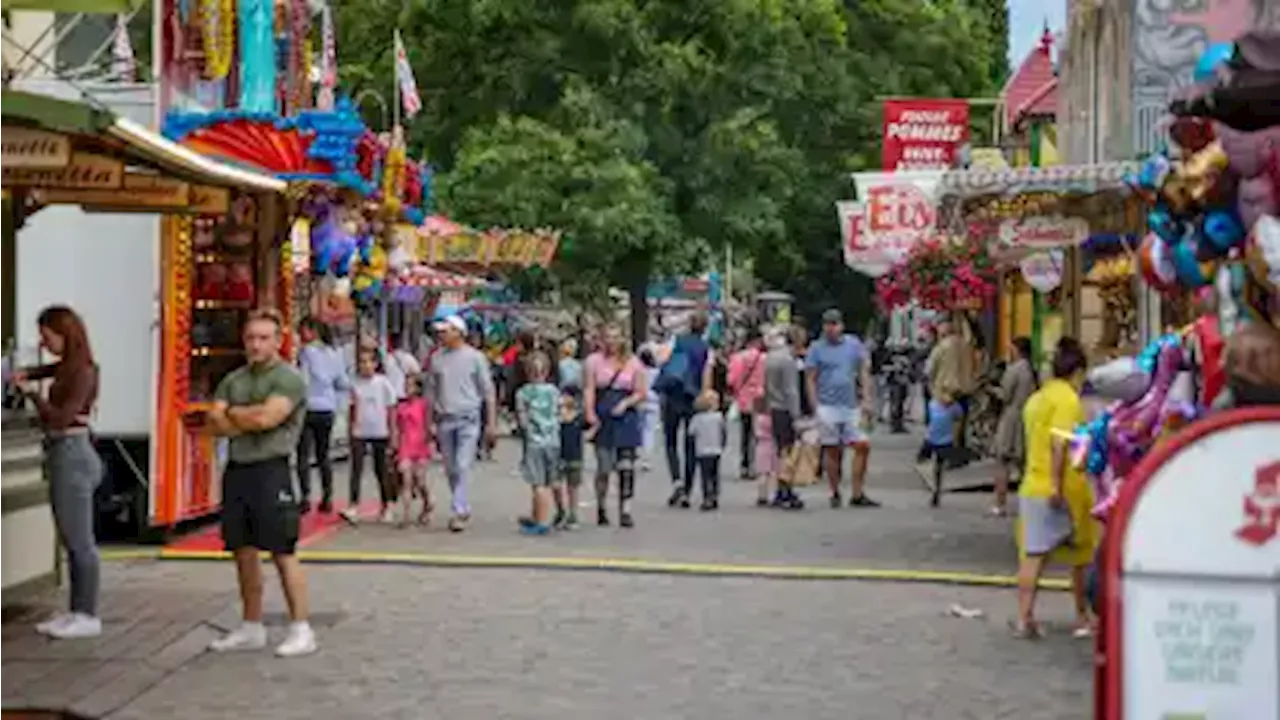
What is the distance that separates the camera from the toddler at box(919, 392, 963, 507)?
20.3 m

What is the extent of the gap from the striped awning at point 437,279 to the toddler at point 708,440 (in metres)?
11.9

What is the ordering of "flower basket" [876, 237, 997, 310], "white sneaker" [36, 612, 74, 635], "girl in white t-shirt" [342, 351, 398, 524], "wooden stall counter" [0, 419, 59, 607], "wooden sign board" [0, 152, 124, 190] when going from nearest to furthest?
"wooden sign board" [0, 152, 124, 190] < "white sneaker" [36, 612, 74, 635] < "wooden stall counter" [0, 419, 59, 607] < "girl in white t-shirt" [342, 351, 398, 524] < "flower basket" [876, 237, 997, 310]

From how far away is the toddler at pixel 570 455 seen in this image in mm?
16969

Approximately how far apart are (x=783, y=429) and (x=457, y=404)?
12.9ft

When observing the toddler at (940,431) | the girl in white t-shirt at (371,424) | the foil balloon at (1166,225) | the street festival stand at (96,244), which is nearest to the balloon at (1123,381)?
the foil balloon at (1166,225)

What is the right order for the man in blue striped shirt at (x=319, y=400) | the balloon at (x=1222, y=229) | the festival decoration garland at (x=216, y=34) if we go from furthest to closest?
1. the man in blue striped shirt at (x=319, y=400)
2. the festival decoration garland at (x=216, y=34)
3. the balloon at (x=1222, y=229)

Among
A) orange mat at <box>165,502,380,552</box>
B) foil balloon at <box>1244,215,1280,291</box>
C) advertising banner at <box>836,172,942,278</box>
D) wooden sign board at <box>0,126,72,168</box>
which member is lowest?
orange mat at <box>165,502,380,552</box>

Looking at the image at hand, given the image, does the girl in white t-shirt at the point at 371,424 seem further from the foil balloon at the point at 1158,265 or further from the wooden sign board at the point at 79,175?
the foil balloon at the point at 1158,265

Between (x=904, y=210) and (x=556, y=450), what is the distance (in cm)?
1351

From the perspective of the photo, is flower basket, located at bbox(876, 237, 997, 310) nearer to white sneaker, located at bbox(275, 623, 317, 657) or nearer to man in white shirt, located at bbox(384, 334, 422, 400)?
man in white shirt, located at bbox(384, 334, 422, 400)

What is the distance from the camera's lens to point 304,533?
53.3 ft

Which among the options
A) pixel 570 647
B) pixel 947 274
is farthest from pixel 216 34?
pixel 947 274

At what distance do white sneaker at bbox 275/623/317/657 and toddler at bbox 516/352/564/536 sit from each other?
5803 millimetres

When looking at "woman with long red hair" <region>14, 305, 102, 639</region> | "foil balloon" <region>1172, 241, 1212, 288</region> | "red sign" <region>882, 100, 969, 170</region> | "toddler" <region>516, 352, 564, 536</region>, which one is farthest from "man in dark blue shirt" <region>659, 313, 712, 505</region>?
"red sign" <region>882, 100, 969, 170</region>
